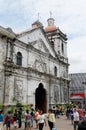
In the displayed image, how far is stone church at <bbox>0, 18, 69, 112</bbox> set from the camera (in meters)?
19.1

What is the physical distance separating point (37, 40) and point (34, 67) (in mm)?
3812

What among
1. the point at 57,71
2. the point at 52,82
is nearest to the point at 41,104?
the point at 52,82

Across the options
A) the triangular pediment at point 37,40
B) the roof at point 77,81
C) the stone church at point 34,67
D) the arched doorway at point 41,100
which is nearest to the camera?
the stone church at point 34,67

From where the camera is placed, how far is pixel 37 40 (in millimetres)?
25047

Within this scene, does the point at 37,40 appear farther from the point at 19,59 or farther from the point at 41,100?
the point at 41,100

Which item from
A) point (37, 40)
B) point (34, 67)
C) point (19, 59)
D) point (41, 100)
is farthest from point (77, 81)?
point (19, 59)

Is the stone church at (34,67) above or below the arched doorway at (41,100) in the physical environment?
above

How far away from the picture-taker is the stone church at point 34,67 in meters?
19.1

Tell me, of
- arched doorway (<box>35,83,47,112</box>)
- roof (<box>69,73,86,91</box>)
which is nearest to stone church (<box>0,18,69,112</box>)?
arched doorway (<box>35,83,47,112</box>)

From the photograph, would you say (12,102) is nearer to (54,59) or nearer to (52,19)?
(54,59)

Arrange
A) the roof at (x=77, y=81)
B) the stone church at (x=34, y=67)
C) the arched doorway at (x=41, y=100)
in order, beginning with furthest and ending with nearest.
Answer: the roof at (x=77, y=81)
the arched doorway at (x=41, y=100)
the stone church at (x=34, y=67)

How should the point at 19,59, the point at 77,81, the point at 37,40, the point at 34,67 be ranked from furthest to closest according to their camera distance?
the point at 77,81, the point at 37,40, the point at 34,67, the point at 19,59

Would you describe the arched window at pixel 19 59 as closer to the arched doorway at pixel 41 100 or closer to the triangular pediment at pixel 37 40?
the triangular pediment at pixel 37 40

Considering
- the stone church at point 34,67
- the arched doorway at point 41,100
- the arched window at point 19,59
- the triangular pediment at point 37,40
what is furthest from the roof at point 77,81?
the arched window at point 19,59
